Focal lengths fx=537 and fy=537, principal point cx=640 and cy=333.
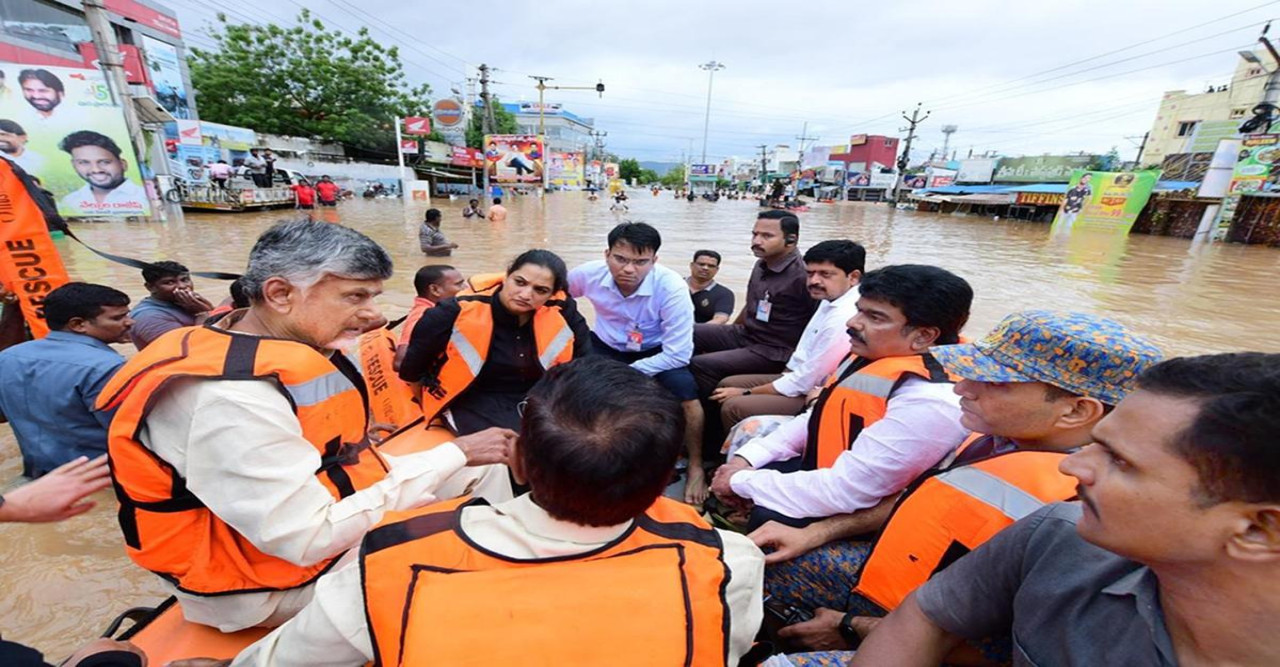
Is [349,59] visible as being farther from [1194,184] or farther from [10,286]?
[1194,184]

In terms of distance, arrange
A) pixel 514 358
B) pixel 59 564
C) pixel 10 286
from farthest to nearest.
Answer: pixel 10 286
pixel 514 358
pixel 59 564

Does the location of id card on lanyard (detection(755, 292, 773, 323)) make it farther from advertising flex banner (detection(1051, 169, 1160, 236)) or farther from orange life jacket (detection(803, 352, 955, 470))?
advertising flex banner (detection(1051, 169, 1160, 236))

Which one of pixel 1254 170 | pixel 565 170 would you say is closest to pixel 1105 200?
pixel 1254 170

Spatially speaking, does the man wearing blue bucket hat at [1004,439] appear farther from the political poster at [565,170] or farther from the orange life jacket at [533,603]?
the political poster at [565,170]

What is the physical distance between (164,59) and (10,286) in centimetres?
2604

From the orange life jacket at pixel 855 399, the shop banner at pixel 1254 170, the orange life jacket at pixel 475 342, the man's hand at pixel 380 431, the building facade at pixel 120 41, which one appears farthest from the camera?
the building facade at pixel 120 41

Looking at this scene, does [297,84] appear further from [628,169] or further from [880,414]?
[628,169]

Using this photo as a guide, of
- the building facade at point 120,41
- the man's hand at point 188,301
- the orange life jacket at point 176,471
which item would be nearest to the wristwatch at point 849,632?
the orange life jacket at point 176,471

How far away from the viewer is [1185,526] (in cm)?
81

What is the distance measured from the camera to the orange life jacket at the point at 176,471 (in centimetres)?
122

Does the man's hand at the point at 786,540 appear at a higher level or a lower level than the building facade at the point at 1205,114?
lower

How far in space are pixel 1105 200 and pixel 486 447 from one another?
25387 millimetres

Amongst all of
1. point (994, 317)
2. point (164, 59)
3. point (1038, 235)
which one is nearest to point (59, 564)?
point (994, 317)

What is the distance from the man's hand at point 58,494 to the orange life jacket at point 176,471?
4.1 inches
